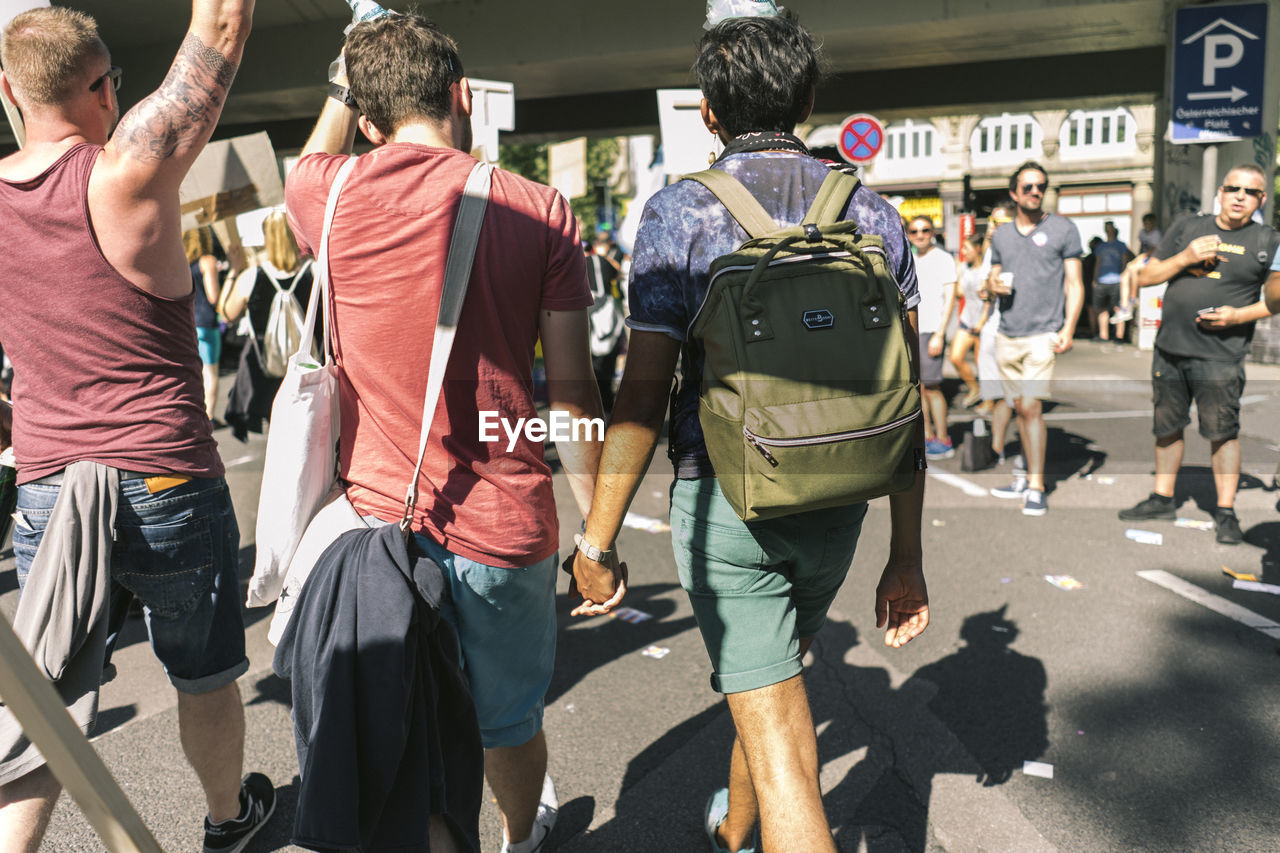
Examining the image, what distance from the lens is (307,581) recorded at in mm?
1854

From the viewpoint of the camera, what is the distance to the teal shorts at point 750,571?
2.00 m

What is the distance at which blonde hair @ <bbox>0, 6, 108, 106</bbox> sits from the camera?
2.18 metres

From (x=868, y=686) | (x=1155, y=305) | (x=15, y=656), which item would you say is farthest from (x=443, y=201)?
(x=1155, y=305)

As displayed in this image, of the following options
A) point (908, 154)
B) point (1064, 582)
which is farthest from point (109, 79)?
point (908, 154)

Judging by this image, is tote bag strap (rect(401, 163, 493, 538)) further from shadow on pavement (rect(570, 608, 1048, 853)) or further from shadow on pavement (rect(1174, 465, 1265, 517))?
shadow on pavement (rect(1174, 465, 1265, 517))

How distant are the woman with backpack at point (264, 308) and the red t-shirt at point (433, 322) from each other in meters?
2.64

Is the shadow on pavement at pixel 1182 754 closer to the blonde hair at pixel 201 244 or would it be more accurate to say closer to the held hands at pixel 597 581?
the held hands at pixel 597 581

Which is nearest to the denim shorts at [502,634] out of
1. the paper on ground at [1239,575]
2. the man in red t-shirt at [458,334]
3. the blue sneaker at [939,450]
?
the man in red t-shirt at [458,334]

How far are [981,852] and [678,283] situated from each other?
5.97 ft

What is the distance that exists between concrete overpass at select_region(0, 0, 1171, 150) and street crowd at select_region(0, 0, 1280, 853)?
10516 millimetres

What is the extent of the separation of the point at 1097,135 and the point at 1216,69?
31.1m

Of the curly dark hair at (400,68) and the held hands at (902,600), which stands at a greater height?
the curly dark hair at (400,68)

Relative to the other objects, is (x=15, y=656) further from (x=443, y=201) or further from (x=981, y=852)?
(x=981, y=852)

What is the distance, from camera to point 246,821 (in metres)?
2.72
